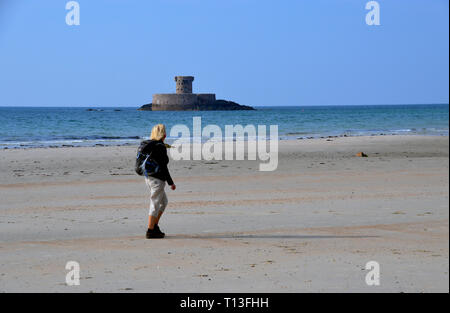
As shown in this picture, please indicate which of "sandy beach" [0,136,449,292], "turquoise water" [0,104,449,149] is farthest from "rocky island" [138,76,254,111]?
"sandy beach" [0,136,449,292]

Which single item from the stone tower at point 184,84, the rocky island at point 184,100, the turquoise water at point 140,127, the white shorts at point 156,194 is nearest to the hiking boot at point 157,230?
the white shorts at point 156,194

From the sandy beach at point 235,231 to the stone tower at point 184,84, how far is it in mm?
125322

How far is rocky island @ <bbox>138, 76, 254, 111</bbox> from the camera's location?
462 feet

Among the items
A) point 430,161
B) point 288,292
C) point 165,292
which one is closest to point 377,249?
point 288,292

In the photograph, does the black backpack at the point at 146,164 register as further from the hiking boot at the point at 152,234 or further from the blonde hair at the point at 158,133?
the hiking boot at the point at 152,234

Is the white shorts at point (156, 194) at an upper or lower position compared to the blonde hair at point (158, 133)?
lower

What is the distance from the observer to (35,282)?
6.25 m

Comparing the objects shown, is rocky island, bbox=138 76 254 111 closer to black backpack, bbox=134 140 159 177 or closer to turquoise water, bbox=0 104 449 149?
turquoise water, bbox=0 104 449 149

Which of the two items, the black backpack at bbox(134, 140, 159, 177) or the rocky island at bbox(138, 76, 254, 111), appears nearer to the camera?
the black backpack at bbox(134, 140, 159, 177)

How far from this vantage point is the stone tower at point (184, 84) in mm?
142000

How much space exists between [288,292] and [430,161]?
47.9 feet

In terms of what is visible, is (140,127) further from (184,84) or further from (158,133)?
(184,84)

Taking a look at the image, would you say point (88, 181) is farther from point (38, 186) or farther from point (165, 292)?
point (165, 292)

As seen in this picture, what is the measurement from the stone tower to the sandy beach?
411ft
